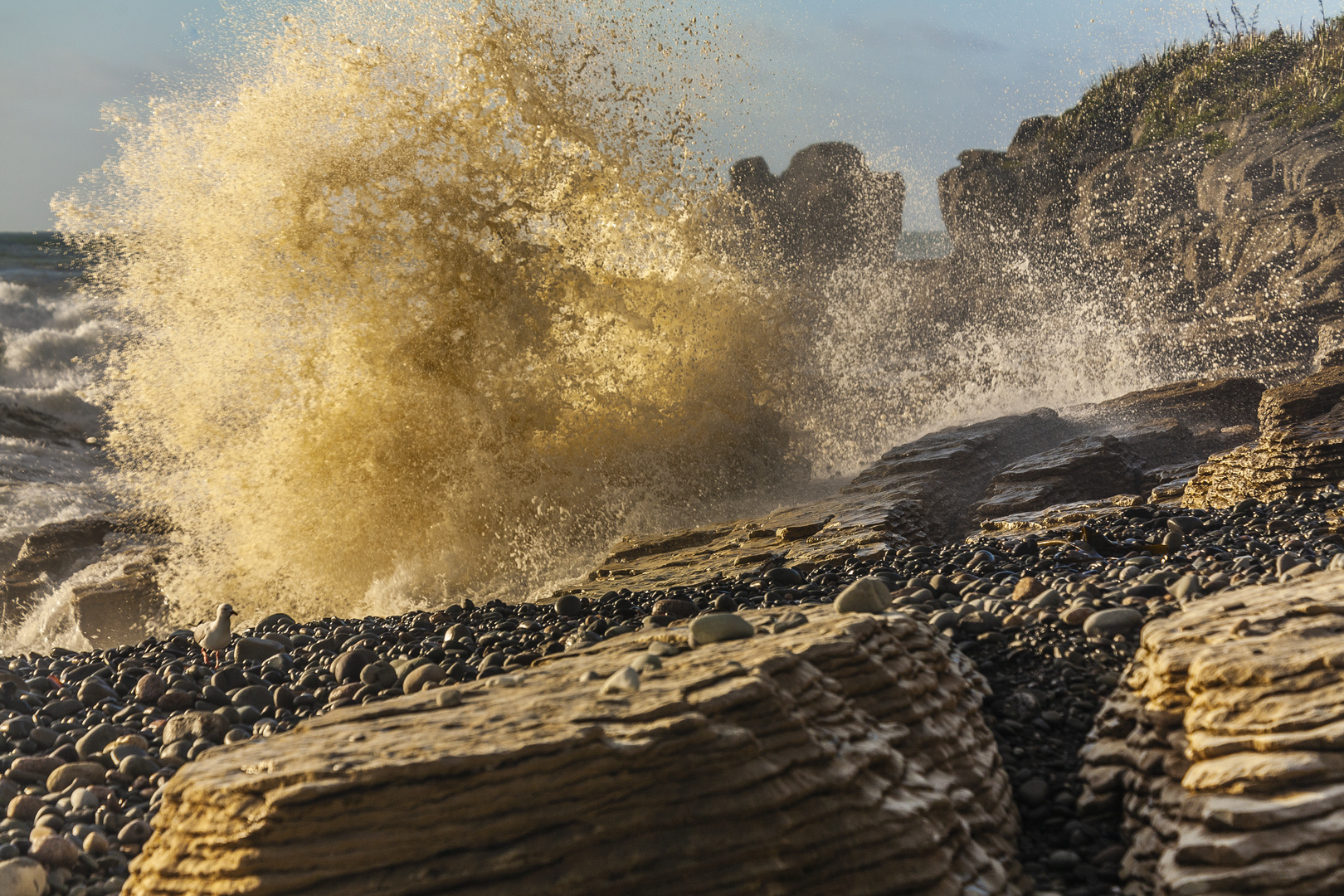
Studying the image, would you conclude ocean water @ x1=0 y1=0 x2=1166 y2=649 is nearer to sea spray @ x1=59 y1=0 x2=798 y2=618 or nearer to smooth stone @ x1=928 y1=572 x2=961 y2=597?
sea spray @ x1=59 y1=0 x2=798 y2=618

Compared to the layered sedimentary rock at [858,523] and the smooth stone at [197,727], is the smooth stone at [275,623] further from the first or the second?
the smooth stone at [197,727]

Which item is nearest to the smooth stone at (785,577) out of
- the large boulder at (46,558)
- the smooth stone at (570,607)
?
the smooth stone at (570,607)

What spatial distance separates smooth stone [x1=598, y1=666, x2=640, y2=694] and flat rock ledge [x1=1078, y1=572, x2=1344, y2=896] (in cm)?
121

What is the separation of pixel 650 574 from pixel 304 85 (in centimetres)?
617

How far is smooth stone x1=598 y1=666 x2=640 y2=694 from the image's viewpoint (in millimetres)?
2010

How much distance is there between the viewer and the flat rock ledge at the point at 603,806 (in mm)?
1576

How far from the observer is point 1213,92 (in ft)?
87.8

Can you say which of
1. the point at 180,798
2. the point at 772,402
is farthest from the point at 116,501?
the point at 180,798

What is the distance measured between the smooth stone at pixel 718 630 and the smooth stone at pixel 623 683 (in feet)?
1.46

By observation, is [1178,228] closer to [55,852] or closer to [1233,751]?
[1233,751]

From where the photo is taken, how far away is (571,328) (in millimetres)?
8312

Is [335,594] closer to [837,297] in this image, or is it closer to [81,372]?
[837,297]

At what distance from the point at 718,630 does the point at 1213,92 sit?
3248 cm

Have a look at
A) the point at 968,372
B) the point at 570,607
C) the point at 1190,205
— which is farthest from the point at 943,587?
the point at 1190,205
